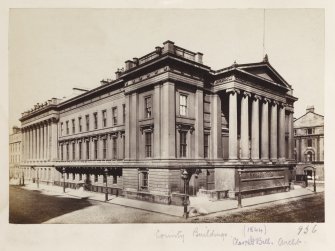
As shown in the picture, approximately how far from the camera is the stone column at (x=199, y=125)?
1094cm

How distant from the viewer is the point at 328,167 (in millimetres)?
6758

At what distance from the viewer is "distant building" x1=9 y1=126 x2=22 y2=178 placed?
672 centimetres

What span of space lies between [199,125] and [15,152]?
229 inches

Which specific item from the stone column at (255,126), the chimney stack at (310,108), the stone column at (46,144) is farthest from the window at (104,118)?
the chimney stack at (310,108)

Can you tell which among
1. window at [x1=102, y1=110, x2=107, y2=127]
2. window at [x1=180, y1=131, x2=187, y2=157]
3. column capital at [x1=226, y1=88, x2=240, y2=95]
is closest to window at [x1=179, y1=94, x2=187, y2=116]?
window at [x1=180, y1=131, x2=187, y2=157]

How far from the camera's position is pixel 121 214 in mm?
7195

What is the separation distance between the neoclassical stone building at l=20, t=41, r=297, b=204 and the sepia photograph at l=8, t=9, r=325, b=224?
4 centimetres

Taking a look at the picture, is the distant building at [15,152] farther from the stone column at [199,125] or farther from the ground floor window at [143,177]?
the stone column at [199,125]

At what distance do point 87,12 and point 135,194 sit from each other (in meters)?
4.81

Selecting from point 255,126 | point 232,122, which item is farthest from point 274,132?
point 232,122
